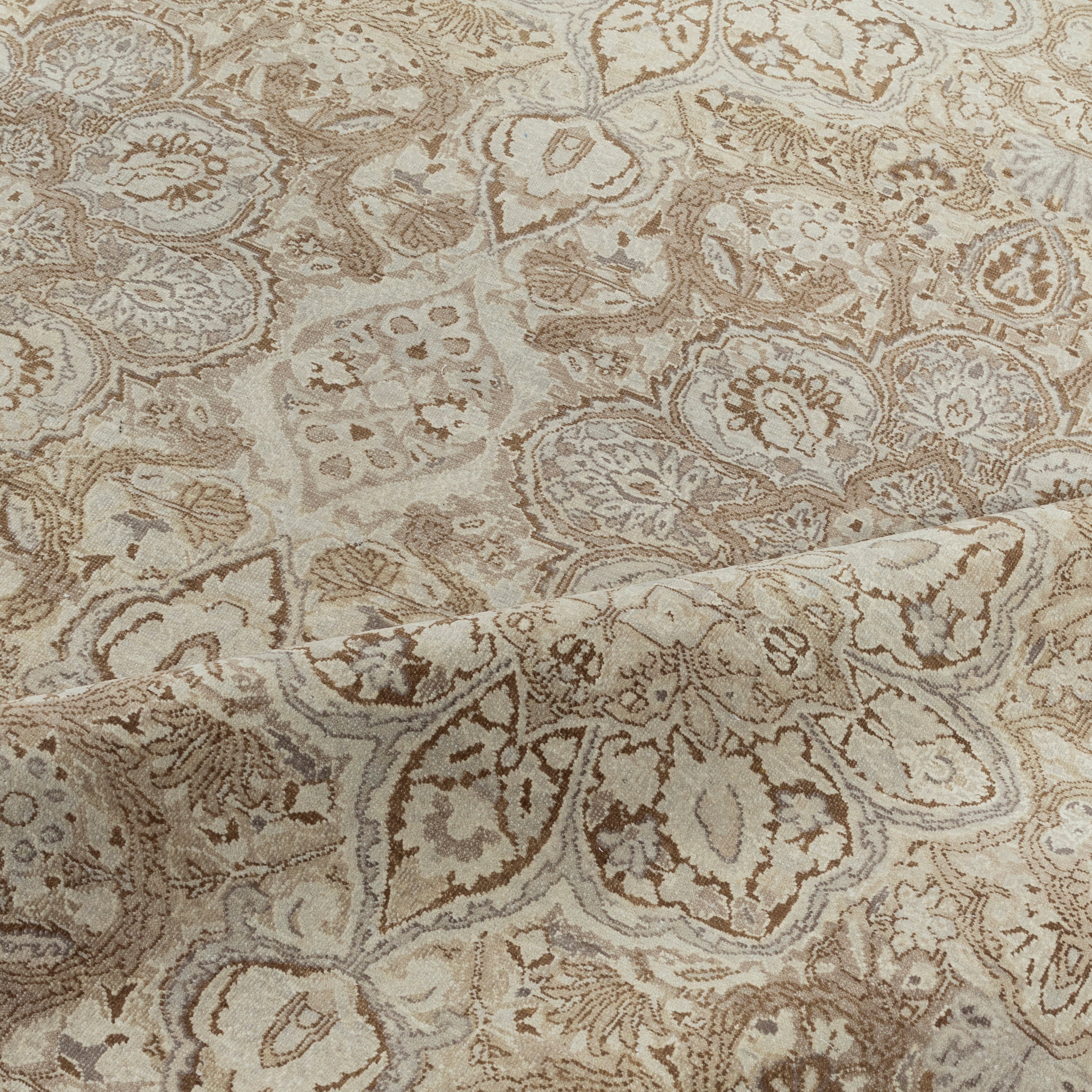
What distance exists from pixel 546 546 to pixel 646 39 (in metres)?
1.04

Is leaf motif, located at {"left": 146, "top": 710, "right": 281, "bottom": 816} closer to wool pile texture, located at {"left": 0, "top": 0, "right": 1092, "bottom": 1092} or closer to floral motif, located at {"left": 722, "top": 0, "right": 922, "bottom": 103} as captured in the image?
wool pile texture, located at {"left": 0, "top": 0, "right": 1092, "bottom": 1092}

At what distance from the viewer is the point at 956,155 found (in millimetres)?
1688

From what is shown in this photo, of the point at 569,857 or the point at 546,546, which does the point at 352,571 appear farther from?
the point at 569,857

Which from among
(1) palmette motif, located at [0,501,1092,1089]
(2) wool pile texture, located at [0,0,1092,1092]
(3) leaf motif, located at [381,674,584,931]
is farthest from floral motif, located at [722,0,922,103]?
(3) leaf motif, located at [381,674,584,931]

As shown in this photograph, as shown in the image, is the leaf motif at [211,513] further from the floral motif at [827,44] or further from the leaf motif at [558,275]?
the floral motif at [827,44]

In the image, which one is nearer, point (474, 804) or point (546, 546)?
point (474, 804)

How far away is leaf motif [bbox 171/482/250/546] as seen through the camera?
1.20 metres

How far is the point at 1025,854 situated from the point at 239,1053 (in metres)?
0.74

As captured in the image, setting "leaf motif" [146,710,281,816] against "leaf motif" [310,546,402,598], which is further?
"leaf motif" [310,546,402,598]

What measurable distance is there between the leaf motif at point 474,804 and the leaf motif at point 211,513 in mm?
393

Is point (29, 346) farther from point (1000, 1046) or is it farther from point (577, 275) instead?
point (1000, 1046)

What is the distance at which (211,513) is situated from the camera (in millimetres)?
1220

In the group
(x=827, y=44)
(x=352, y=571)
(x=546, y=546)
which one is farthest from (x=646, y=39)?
(x=352, y=571)

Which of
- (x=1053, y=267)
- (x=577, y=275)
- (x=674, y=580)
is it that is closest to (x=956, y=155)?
(x=1053, y=267)
